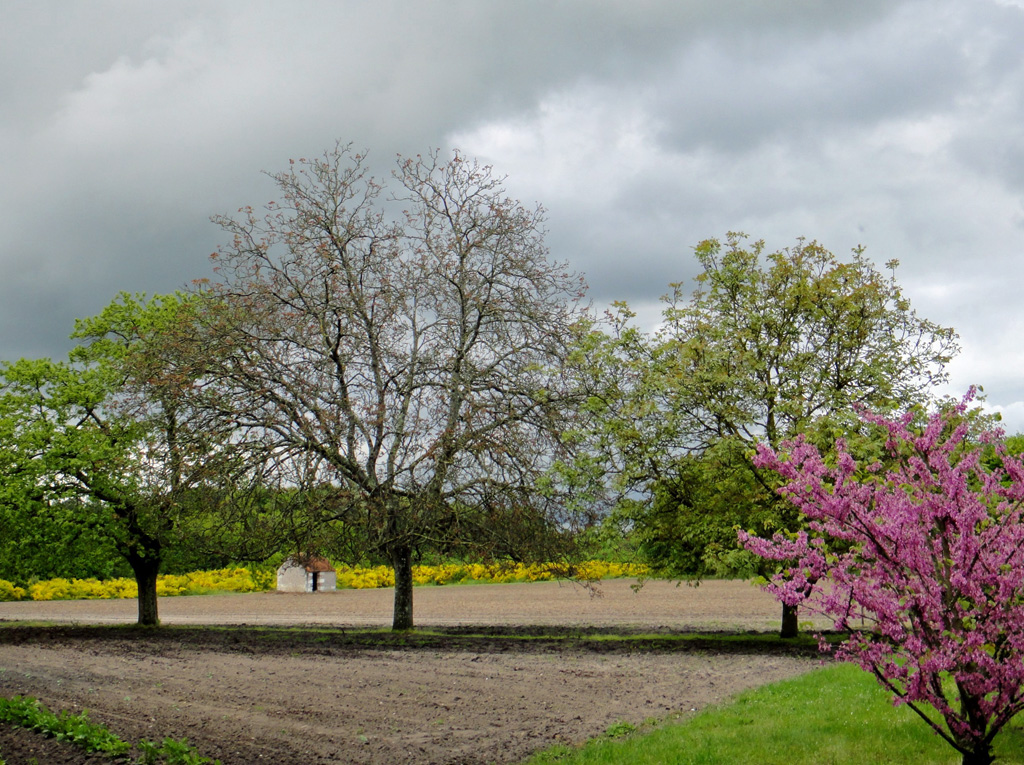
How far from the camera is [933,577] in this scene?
6.41 m

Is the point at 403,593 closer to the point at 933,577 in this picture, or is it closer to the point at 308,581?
the point at 933,577

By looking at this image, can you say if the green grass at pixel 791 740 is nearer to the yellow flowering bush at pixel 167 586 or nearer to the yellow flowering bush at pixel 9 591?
the yellow flowering bush at pixel 167 586

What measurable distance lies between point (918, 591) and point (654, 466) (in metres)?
13.4

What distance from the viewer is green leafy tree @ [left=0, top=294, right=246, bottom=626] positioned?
19.6 metres

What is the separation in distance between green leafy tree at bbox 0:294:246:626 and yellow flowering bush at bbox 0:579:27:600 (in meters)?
33.8

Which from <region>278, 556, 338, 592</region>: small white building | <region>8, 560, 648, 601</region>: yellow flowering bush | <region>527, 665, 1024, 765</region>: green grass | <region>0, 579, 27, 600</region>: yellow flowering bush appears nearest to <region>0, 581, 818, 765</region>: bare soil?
<region>527, 665, 1024, 765</region>: green grass

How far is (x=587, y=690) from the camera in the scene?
12.2 m

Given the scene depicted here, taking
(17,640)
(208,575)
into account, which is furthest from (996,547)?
(208,575)

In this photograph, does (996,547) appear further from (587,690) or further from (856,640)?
(587,690)

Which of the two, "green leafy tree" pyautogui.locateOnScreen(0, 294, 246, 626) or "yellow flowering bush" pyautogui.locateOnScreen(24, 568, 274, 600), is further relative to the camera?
"yellow flowering bush" pyautogui.locateOnScreen(24, 568, 274, 600)

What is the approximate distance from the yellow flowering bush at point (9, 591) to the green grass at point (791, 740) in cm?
5670

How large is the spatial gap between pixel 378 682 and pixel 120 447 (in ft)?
46.4

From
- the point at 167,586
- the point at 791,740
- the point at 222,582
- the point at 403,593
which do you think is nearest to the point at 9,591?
the point at 167,586

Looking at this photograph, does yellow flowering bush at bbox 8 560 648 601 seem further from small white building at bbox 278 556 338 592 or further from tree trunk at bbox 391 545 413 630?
tree trunk at bbox 391 545 413 630
